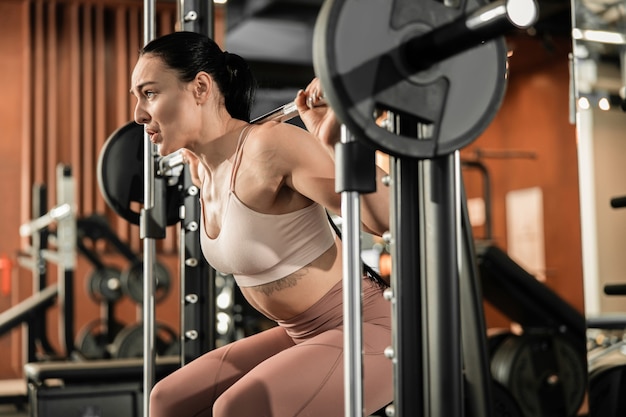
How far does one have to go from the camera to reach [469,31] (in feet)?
3.01

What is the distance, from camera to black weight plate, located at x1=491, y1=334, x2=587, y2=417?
4066 mm

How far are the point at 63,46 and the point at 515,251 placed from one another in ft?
17.3

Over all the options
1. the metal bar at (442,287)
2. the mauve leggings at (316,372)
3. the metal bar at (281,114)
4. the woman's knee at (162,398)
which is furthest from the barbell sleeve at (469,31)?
the woman's knee at (162,398)

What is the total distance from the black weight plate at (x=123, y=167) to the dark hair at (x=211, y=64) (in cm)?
52

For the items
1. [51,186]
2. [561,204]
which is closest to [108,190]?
[51,186]

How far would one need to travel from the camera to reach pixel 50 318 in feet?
25.5

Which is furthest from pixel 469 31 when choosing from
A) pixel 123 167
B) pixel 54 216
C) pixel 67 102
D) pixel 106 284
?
pixel 67 102

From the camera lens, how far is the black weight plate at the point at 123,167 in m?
2.03

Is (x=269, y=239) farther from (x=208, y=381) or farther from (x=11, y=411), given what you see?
(x=11, y=411)

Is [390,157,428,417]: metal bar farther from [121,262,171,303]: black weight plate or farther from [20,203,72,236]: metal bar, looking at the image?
[121,262,171,303]: black weight plate

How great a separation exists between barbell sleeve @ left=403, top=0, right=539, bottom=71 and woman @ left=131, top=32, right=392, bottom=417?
0.29m

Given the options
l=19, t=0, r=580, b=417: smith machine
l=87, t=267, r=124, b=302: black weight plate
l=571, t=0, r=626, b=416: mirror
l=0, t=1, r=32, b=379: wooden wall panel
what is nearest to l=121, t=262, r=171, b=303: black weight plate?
l=87, t=267, r=124, b=302: black weight plate

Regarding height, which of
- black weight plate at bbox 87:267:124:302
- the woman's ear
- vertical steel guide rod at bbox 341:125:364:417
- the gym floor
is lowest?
the gym floor

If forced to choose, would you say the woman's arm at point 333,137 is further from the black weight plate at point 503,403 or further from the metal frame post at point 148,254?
the black weight plate at point 503,403
